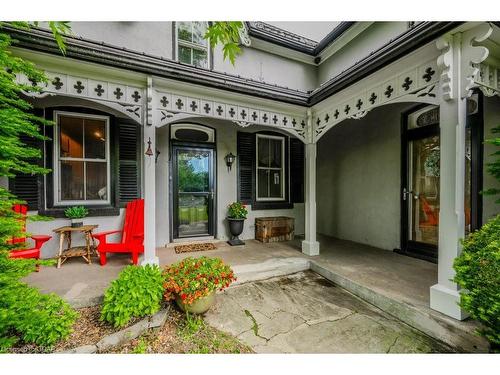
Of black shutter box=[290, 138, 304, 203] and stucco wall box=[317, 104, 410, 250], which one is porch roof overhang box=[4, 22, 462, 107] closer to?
stucco wall box=[317, 104, 410, 250]

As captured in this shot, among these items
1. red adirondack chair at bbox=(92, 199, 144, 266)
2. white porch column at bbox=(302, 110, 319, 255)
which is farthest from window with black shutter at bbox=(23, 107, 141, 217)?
white porch column at bbox=(302, 110, 319, 255)

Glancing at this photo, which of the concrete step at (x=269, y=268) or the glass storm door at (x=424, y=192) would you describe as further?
the glass storm door at (x=424, y=192)

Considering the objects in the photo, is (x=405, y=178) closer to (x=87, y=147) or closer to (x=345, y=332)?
(x=345, y=332)

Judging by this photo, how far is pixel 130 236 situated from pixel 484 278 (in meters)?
4.31

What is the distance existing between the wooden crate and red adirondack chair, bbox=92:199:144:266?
2.56 m

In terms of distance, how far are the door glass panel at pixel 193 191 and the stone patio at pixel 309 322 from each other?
2.26 metres

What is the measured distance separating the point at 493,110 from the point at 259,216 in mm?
4409

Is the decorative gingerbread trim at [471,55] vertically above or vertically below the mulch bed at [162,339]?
above

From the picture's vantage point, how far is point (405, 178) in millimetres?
4246

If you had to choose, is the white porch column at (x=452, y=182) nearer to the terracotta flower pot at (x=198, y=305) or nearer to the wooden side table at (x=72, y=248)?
the terracotta flower pot at (x=198, y=305)

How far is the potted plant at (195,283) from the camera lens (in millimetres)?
2246

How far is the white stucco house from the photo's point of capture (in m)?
2.37

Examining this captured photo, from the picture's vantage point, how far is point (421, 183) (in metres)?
4.08

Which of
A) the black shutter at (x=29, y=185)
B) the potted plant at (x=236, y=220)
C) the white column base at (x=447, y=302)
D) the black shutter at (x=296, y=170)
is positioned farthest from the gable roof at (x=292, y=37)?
the white column base at (x=447, y=302)
